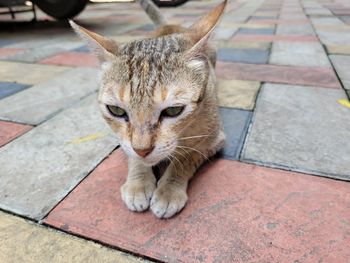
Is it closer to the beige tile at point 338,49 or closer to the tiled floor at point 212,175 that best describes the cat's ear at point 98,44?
the tiled floor at point 212,175

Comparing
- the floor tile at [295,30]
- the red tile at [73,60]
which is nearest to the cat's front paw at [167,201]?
the red tile at [73,60]

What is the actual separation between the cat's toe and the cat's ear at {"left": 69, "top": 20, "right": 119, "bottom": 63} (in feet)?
1.85

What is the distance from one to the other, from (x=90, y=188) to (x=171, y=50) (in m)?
0.66

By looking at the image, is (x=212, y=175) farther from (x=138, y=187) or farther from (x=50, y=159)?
(x=50, y=159)

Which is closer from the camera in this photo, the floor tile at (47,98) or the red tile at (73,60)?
the floor tile at (47,98)

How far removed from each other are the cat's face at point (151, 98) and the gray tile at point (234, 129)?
0.41 meters

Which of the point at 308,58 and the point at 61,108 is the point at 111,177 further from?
the point at 308,58

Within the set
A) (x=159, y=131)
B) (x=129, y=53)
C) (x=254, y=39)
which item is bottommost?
(x=254, y=39)

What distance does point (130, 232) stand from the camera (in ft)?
3.63

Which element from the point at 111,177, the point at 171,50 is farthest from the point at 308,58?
the point at 111,177

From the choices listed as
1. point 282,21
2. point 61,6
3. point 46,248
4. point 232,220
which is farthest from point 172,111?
point 282,21

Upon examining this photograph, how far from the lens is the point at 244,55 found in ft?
10.1

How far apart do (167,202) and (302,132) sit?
35.4 inches

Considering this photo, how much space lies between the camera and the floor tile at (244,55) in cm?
293
